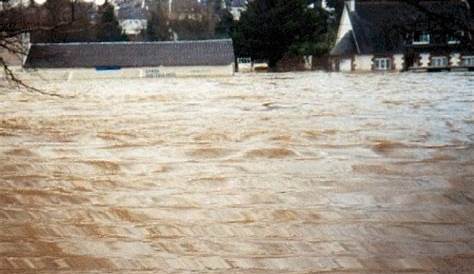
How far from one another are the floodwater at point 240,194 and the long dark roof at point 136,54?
2750 cm

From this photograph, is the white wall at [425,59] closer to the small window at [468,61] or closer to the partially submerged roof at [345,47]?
the small window at [468,61]

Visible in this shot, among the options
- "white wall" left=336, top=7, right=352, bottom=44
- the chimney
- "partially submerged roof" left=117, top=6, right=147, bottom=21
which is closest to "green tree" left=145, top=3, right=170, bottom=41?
"partially submerged roof" left=117, top=6, right=147, bottom=21

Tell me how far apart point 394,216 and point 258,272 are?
1.66 m

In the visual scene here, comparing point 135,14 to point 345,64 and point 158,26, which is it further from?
point 345,64

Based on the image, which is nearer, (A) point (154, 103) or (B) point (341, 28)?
(A) point (154, 103)

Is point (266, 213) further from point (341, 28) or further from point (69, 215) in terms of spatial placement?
point (341, 28)

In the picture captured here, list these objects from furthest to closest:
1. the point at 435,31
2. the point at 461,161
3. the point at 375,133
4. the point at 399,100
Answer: the point at 399,100, the point at 435,31, the point at 375,133, the point at 461,161

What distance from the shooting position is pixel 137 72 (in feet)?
132

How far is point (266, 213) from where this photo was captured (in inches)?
211

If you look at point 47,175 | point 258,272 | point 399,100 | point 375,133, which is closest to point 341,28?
point 399,100

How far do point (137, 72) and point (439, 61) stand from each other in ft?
56.4

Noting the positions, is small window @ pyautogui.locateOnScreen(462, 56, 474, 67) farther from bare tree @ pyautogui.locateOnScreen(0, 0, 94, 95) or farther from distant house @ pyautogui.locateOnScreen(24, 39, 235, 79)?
bare tree @ pyautogui.locateOnScreen(0, 0, 94, 95)

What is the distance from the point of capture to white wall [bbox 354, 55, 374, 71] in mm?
39656

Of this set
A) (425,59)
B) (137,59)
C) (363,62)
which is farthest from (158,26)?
(425,59)
